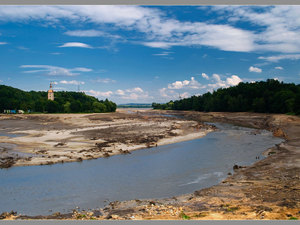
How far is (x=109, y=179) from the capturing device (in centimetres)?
1994

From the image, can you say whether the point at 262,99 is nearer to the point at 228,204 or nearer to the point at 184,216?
the point at 228,204

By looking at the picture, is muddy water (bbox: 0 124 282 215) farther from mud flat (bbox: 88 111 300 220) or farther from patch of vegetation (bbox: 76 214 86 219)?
patch of vegetation (bbox: 76 214 86 219)

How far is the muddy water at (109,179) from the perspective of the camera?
15.4 metres

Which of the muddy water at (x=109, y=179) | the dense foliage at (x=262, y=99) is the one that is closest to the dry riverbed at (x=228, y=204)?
the muddy water at (x=109, y=179)

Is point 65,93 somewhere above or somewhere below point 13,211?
above

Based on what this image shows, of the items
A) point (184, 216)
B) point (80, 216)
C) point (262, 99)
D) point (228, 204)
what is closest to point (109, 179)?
point (80, 216)

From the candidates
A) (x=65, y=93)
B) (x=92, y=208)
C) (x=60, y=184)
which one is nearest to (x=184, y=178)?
(x=92, y=208)

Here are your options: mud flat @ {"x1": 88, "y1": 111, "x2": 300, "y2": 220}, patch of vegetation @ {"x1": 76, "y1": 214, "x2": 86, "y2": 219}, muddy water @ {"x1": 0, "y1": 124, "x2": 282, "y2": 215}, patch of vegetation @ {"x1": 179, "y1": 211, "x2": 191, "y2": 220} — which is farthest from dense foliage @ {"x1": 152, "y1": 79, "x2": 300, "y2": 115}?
patch of vegetation @ {"x1": 76, "y1": 214, "x2": 86, "y2": 219}

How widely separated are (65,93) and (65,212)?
639ft

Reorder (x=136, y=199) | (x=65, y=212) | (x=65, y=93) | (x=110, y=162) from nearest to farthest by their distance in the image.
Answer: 1. (x=65, y=212)
2. (x=136, y=199)
3. (x=110, y=162)
4. (x=65, y=93)

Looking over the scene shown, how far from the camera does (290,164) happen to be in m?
21.8

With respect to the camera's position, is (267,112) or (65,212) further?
(267,112)

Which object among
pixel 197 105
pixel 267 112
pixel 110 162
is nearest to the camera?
pixel 110 162

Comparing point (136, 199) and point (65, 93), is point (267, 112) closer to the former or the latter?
point (136, 199)
